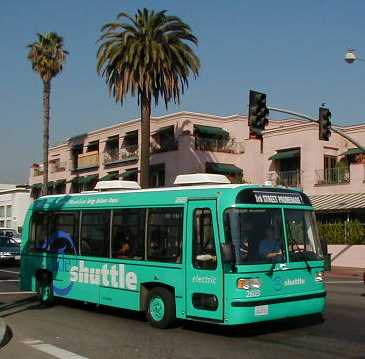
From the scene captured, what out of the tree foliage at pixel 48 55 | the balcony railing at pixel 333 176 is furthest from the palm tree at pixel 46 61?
the balcony railing at pixel 333 176

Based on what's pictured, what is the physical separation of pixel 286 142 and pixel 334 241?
907cm

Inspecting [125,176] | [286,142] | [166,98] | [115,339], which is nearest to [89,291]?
[115,339]

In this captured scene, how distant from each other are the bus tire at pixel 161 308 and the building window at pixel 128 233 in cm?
82

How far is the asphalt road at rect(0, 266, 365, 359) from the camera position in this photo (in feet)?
30.0

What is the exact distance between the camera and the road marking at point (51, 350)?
9.03 m

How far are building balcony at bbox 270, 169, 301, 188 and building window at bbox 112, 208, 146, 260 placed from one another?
1157 inches

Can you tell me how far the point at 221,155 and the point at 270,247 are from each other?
39375 millimetres

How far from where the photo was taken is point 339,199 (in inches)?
1442

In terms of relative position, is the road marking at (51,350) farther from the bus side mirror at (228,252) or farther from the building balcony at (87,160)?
the building balcony at (87,160)

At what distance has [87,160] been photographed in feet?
197

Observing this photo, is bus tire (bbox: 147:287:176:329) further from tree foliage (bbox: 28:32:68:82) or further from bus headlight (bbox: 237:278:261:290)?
tree foliage (bbox: 28:32:68:82)

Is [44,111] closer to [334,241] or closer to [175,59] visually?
[175,59]

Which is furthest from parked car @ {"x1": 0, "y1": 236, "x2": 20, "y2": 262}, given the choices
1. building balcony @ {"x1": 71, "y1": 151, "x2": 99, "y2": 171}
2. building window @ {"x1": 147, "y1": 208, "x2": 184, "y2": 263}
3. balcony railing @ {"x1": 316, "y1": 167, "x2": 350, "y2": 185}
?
building balcony @ {"x1": 71, "y1": 151, "x2": 99, "y2": 171}

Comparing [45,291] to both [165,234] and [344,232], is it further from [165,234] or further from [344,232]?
[344,232]
